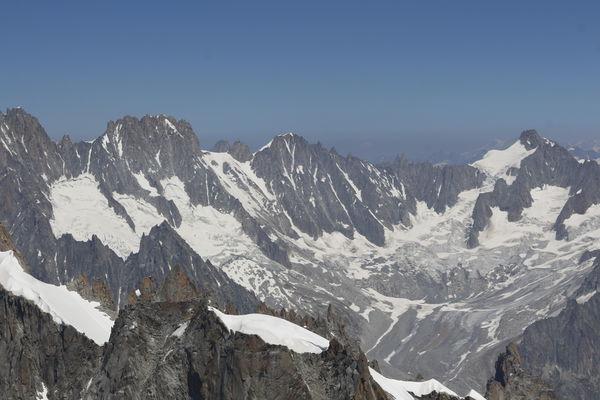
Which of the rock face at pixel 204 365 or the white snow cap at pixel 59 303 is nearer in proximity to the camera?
the rock face at pixel 204 365

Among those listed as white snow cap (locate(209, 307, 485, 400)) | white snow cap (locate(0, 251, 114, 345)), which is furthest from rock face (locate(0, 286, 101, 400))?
white snow cap (locate(209, 307, 485, 400))

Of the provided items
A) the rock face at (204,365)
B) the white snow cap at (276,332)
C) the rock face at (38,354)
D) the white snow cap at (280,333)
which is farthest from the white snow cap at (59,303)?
the white snow cap at (280,333)

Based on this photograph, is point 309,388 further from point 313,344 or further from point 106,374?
point 106,374

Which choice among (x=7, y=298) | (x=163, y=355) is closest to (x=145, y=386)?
(x=163, y=355)

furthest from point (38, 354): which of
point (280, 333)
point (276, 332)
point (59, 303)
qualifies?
point (280, 333)

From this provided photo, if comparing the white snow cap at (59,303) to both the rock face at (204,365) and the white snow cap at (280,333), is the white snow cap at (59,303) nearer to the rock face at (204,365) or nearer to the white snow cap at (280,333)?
the rock face at (204,365)

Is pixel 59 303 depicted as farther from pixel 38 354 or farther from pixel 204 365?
pixel 204 365
